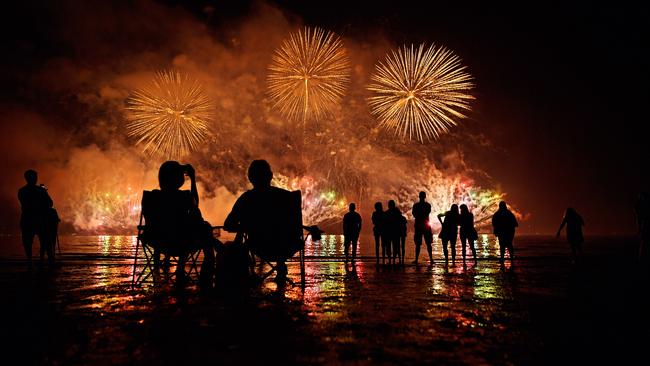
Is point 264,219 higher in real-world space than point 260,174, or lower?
lower

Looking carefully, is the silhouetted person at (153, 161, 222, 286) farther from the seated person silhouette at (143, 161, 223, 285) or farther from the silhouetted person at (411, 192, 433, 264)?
the silhouetted person at (411, 192, 433, 264)

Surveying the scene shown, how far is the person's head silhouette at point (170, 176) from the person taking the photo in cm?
620

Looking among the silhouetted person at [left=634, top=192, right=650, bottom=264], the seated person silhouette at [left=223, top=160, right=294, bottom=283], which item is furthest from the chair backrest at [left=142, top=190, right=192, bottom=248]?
the silhouetted person at [left=634, top=192, right=650, bottom=264]

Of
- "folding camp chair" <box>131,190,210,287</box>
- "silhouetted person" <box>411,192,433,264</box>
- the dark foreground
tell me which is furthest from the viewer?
"silhouetted person" <box>411,192,433,264</box>

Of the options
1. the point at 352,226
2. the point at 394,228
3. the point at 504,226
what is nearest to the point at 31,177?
→ the point at 352,226

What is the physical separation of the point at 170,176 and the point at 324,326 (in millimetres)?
3683

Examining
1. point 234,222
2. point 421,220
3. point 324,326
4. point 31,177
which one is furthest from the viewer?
point 421,220

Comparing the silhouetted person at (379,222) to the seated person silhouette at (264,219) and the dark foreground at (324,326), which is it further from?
the seated person silhouette at (264,219)

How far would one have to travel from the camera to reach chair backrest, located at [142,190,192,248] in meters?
6.14

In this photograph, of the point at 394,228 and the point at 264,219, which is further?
the point at 394,228

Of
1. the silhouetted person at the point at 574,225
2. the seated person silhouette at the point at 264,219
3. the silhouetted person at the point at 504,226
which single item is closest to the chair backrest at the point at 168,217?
the seated person silhouette at the point at 264,219

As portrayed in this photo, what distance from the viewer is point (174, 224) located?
6.15 meters

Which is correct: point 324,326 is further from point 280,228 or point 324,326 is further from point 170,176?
point 170,176

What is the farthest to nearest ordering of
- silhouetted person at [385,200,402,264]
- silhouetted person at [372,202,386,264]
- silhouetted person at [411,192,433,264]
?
silhouetted person at [411,192,433,264], silhouetted person at [372,202,386,264], silhouetted person at [385,200,402,264]
